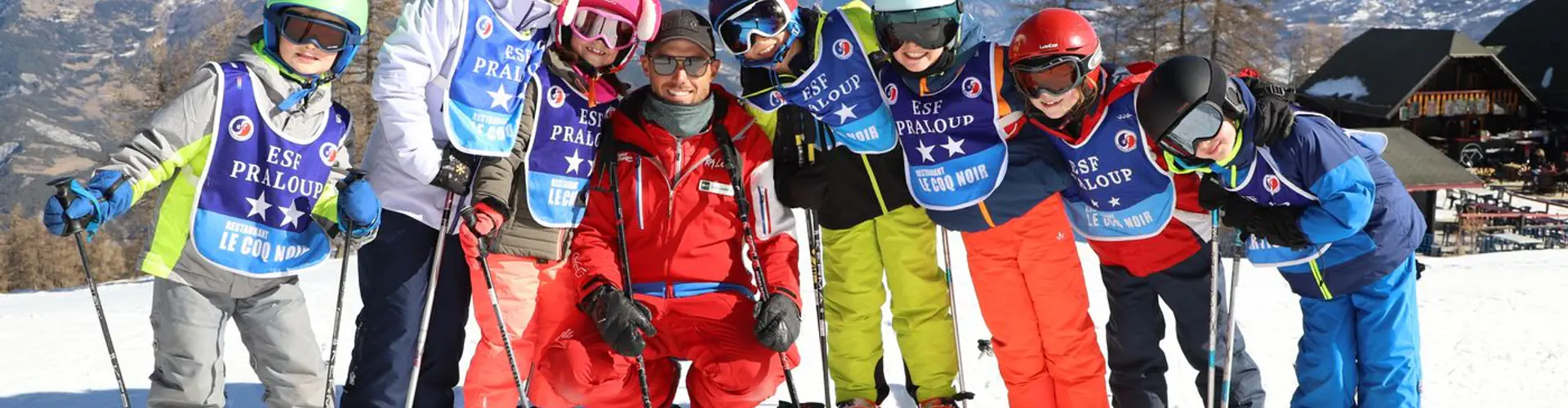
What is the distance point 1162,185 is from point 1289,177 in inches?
16.7

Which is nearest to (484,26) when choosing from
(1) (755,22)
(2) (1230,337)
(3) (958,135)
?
(1) (755,22)

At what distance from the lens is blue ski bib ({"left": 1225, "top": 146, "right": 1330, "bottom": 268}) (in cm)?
396

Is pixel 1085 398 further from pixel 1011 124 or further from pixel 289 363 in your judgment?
pixel 289 363

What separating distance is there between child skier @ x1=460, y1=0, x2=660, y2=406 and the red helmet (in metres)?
1.30

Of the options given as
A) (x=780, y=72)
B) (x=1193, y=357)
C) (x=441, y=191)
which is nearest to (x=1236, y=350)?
(x=1193, y=357)

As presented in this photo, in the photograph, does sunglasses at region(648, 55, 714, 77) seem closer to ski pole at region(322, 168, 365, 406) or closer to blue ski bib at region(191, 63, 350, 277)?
ski pole at region(322, 168, 365, 406)

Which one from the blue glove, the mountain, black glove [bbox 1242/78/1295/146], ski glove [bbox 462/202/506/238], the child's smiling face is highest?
the child's smiling face

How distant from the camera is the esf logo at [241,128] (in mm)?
3781

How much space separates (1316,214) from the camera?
388 cm

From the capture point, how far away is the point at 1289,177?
399 centimetres

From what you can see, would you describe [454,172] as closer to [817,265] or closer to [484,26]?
[484,26]

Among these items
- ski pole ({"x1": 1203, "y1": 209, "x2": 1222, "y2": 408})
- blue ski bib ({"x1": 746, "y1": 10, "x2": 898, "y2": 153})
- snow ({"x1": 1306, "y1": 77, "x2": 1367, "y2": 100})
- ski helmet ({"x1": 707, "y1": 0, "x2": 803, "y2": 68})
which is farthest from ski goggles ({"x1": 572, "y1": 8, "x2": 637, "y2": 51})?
snow ({"x1": 1306, "y1": 77, "x2": 1367, "y2": 100})

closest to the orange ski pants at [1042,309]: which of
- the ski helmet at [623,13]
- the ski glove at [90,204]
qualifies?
the ski helmet at [623,13]

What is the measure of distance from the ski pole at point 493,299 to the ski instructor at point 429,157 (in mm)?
125
